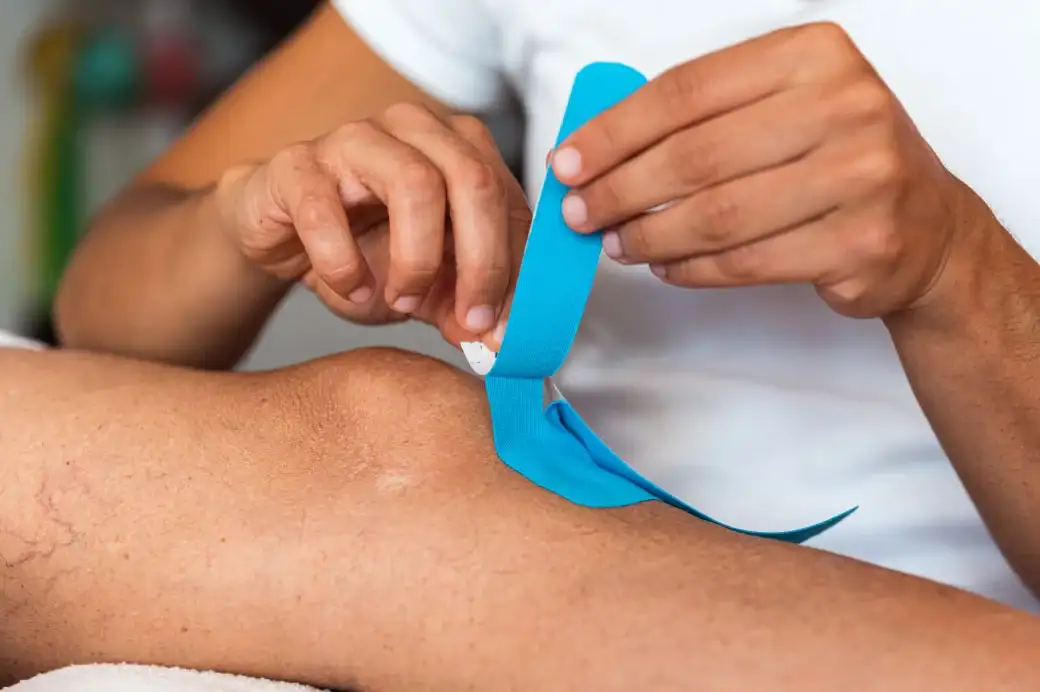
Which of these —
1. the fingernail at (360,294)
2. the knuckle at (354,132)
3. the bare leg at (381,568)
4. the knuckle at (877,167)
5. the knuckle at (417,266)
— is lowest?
the bare leg at (381,568)

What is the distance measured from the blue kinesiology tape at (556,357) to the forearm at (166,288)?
308mm

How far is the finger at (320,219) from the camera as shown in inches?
22.6

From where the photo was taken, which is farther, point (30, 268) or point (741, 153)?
point (30, 268)

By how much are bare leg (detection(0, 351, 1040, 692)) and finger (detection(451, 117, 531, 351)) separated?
0.05m

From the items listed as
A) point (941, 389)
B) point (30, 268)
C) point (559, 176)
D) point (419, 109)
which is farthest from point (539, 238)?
point (30, 268)

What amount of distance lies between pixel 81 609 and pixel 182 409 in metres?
0.12

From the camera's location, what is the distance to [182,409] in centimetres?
56

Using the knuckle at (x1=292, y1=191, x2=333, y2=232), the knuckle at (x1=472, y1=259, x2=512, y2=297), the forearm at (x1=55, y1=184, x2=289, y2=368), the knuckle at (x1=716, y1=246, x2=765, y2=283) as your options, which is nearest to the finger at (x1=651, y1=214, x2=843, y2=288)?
the knuckle at (x1=716, y1=246, x2=765, y2=283)

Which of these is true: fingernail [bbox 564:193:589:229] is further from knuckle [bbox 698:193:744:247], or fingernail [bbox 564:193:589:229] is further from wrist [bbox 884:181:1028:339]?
wrist [bbox 884:181:1028:339]

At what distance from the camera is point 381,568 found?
0.50m

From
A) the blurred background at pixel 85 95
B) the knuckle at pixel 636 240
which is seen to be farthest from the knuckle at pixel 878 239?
the blurred background at pixel 85 95

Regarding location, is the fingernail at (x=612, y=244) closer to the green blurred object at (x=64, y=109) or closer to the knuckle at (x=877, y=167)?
the knuckle at (x=877, y=167)

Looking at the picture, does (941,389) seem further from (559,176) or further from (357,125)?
(357,125)

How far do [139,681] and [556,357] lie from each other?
26 centimetres
